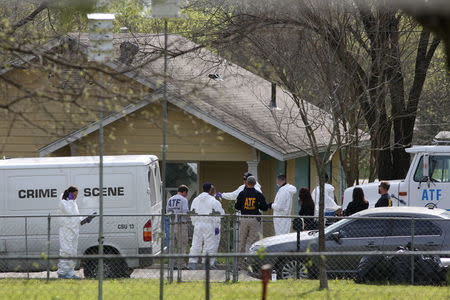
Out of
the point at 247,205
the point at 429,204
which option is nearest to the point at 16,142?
the point at 247,205

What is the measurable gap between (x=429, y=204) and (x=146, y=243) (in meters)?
6.54

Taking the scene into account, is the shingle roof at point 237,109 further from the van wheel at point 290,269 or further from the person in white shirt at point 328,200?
the van wheel at point 290,269

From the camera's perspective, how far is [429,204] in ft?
58.0

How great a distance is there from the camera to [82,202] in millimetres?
15742

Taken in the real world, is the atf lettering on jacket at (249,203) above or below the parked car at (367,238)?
above

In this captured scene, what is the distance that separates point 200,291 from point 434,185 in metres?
8.97

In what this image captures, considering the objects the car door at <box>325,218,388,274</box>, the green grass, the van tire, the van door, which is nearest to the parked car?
the car door at <box>325,218,388,274</box>

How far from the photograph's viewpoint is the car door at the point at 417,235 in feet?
46.0

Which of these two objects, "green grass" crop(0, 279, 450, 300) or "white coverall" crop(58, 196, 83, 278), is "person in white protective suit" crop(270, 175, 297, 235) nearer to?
"green grass" crop(0, 279, 450, 300)

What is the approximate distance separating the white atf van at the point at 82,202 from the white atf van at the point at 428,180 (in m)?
5.88

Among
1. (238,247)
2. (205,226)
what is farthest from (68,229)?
(238,247)

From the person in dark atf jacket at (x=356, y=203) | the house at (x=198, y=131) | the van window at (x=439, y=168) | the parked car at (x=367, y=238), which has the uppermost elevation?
the house at (x=198, y=131)

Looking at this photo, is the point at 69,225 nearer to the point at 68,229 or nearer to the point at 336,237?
the point at 68,229

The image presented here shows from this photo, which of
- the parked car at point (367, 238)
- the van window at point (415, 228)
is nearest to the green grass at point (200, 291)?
the parked car at point (367, 238)
